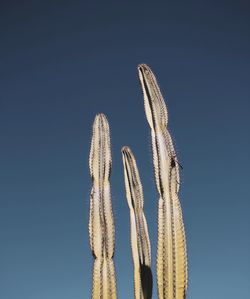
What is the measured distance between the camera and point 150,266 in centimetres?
582

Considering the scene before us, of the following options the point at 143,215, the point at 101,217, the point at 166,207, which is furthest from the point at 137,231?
the point at 166,207

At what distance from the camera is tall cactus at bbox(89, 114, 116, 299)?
5633mm

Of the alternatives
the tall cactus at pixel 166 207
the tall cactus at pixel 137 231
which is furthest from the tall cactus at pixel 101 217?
the tall cactus at pixel 166 207

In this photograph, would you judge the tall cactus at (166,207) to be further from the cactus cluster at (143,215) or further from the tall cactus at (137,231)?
the tall cactus at (137,231)

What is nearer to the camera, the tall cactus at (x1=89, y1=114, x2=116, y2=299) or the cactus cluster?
the cactus cluster

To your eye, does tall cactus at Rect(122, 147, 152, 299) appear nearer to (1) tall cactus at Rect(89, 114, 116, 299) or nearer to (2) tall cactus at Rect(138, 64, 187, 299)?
(1) tall cactus at Rect(89, 114, 116, 299)

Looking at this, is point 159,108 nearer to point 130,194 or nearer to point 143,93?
point 143,93

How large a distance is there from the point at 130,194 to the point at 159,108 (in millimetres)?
1456

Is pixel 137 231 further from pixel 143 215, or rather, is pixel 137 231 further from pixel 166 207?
pixel 166 207

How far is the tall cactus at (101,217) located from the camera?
563cm

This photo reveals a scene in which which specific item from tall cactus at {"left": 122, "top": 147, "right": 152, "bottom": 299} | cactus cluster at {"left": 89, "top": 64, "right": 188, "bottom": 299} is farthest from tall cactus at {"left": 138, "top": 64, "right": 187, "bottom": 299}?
tall cactus at {"left": 122, "top": 147, "right": 152, "bottom": 299}

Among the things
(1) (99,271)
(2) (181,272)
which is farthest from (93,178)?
(2) (181,272)

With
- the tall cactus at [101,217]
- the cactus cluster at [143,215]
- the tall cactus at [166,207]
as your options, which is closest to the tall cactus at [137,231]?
the cactus cluster at [143,215]

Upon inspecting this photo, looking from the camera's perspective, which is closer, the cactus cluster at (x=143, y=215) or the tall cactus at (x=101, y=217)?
the cactus cluster at (x=143, y=215)
